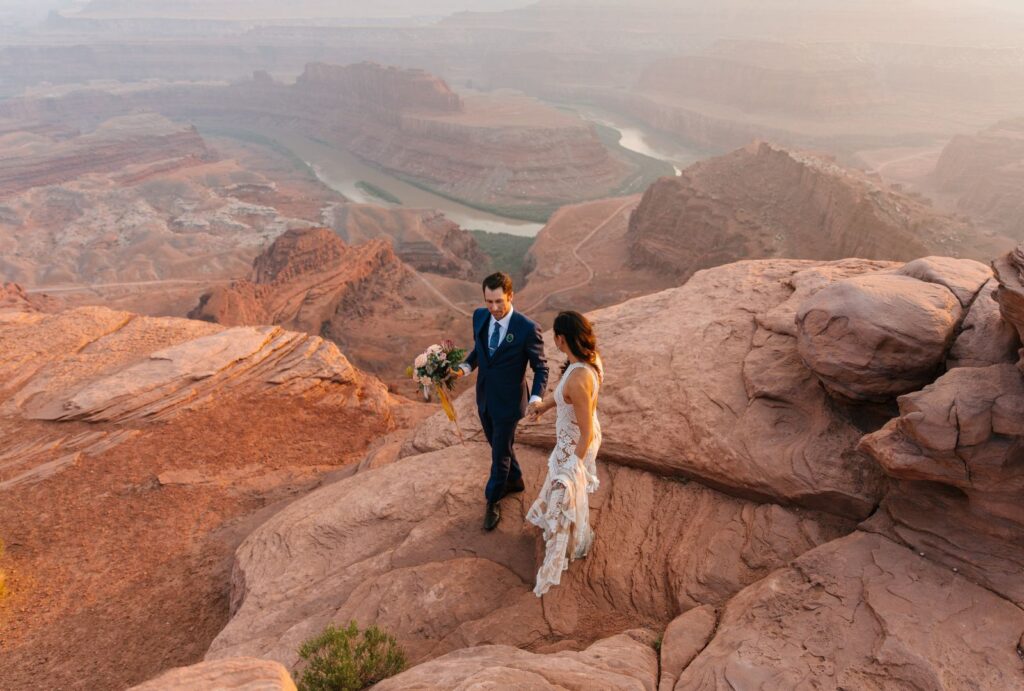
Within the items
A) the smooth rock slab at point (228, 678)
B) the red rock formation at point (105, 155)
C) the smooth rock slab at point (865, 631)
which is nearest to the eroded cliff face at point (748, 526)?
the smooth rock slab at point (865, 631)

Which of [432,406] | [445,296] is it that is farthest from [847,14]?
[432,406]

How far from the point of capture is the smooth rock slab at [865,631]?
10.4 feet

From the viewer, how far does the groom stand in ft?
15.6

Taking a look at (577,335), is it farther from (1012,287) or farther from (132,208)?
(132,208)

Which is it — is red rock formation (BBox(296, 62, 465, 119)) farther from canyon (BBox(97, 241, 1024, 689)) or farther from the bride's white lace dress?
the bride's white lace dress

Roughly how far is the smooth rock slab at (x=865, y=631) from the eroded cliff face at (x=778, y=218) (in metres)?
28.8

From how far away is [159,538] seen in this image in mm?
7332

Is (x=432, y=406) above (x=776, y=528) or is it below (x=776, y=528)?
below

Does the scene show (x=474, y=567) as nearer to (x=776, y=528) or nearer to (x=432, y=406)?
(x=776, y=528)

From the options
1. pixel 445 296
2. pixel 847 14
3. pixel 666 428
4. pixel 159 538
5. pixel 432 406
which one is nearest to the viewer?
pixel 666 428

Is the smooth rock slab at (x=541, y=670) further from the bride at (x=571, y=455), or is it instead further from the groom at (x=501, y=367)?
the groom at (x=501, y=367)

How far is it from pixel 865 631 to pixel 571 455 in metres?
2.08

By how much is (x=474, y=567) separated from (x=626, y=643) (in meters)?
1.53

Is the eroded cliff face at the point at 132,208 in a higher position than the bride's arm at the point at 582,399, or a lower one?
→ lower
